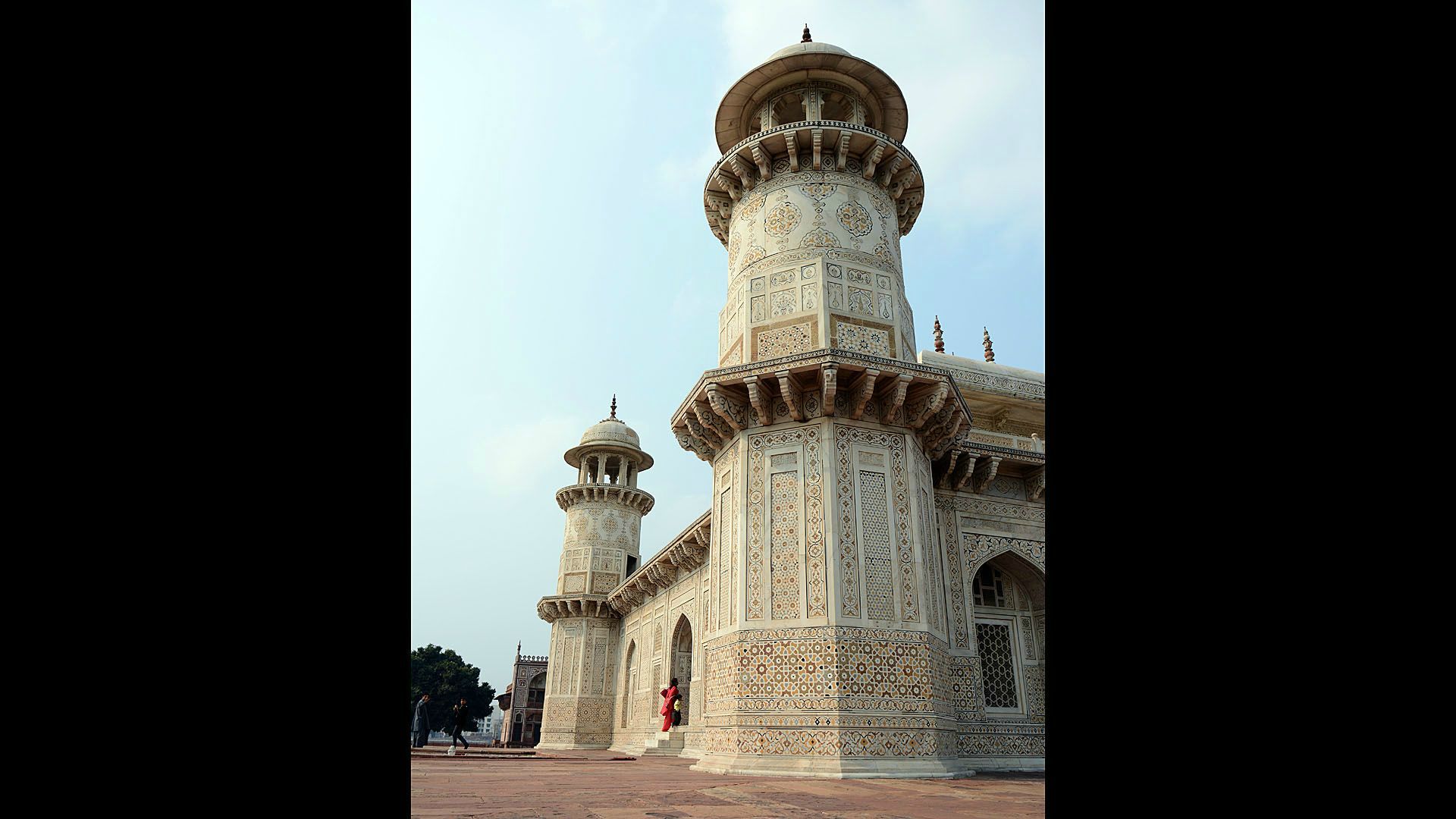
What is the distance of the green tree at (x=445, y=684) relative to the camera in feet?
199

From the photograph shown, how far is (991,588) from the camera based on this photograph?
13234mm

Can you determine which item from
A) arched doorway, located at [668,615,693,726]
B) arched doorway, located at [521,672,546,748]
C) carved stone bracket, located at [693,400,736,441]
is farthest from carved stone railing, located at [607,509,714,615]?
arched doorway, located at [521,672,546,748]

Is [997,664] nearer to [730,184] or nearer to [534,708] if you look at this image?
[730,184]

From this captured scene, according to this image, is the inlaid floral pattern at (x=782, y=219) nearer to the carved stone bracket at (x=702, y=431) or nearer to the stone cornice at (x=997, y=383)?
the carved stone bracket at (x=702, y=431)

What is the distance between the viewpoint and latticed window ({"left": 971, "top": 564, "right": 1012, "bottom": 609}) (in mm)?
13133

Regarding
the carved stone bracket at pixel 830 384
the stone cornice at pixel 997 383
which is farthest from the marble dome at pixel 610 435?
the carved stone bracket at pixel 830 384

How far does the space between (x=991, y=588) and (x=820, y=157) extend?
7596 millimetres

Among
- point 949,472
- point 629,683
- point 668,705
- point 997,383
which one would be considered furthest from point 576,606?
point 949,472

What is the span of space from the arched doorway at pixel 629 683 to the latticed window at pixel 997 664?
12881 millimetres

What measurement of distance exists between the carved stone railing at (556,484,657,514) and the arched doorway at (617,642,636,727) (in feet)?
18.8

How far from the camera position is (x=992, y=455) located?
12719 mm
